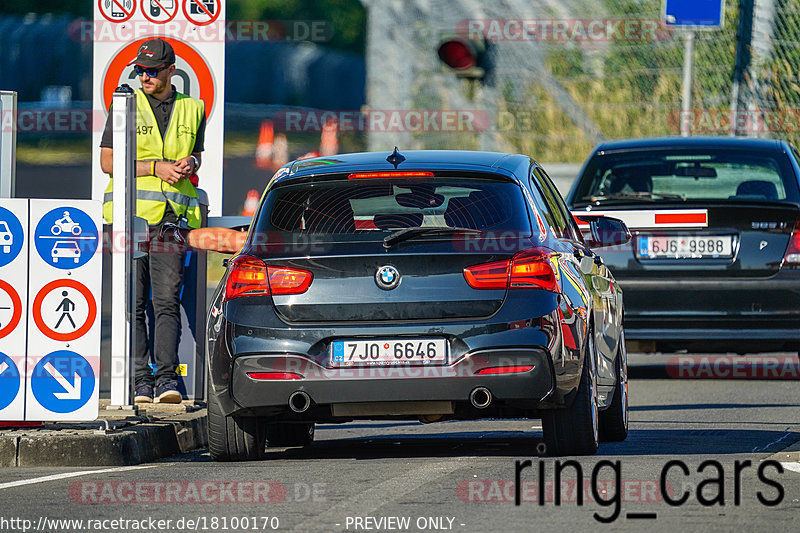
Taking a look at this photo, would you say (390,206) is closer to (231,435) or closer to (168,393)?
(231,435)

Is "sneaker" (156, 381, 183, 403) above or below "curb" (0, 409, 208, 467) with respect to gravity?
above

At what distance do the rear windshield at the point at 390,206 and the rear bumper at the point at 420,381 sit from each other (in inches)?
26.1

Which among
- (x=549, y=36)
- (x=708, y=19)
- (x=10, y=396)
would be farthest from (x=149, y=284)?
(x=549, y=36)

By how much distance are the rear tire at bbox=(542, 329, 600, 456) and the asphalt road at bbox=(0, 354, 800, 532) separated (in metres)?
0.11

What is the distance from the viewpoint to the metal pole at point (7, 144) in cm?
1029

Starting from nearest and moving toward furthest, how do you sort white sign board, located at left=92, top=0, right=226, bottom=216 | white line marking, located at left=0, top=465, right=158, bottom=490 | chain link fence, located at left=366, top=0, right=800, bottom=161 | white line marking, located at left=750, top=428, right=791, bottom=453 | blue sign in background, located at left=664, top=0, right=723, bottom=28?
white line marking, located at left=0, top=465, right=158, bottom=490, white line marking, located at left=750, top=428, right=791, bottom=453, white sign board, located at left=92, top=0, right=226, bottom=216, blue sign in background, located at left=664, top=0, right=723, bottom=28, chain link fence, located at left=366, top=0, right=800, bottom=161

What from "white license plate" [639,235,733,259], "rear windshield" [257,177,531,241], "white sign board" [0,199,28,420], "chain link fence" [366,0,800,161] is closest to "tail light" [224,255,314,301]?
"rear windshield" [257,177,531,241]

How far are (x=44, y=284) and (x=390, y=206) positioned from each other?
1.84 m

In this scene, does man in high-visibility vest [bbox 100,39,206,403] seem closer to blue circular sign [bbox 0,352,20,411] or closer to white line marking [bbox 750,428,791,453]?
blue circular sign [bbox 0,352,20,411]

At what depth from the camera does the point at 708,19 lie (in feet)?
69.4

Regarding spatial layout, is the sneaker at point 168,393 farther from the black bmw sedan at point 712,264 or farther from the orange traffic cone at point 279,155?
the orange traffic cone at point 279,155

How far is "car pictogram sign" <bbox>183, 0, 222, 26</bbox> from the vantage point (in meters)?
11.9

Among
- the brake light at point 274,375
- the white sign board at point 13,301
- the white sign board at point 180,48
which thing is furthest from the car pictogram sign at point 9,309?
the white sign board at point 180,48

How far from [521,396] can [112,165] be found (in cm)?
326
